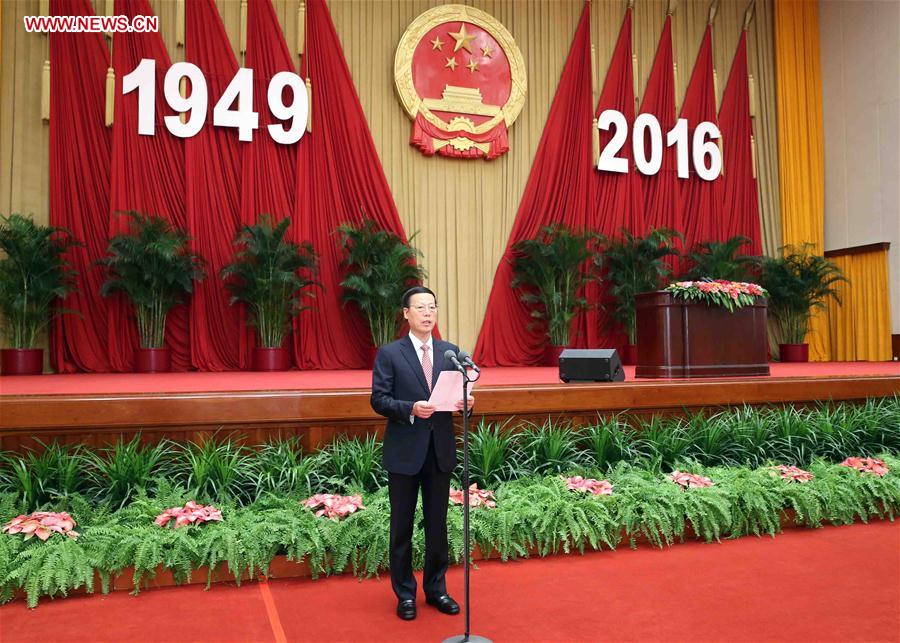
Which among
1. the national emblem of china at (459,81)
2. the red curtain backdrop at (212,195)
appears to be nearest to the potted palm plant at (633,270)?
the national emblem of china at (459,81)

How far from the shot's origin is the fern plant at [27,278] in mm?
7570

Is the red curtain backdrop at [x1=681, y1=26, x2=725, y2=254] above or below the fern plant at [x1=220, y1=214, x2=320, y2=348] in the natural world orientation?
above

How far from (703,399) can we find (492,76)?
646 cm

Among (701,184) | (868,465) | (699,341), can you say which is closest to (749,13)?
(701,184)

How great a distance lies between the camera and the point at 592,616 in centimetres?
266

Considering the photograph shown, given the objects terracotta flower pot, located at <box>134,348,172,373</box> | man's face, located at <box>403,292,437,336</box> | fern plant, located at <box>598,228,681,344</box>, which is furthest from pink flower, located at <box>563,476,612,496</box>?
fern plant, located at <box>598,228,681,344</box>

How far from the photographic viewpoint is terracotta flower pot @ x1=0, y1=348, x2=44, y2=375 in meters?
7.68

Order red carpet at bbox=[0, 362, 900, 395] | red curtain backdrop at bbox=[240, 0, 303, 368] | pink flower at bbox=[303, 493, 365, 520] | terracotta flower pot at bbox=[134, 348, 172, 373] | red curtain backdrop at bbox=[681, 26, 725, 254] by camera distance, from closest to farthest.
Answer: pink flower at bbox=[303, 493, 365, 520], red carpet at bbox=[0, 362, 900, 395], terracotta flower pot at bbox=[134, 348, 172, 373], red curtain backdrop at bbox=[240, 0, 303, 368], red curtain backdrop at bbox=[681, 26, 725, 254]

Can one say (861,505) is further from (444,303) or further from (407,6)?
(407,6)

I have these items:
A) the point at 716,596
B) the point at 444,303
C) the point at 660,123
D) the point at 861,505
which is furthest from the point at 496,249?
the point at 716,596

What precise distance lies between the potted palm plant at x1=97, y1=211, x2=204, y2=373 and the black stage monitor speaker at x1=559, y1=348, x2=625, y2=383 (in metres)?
4.38

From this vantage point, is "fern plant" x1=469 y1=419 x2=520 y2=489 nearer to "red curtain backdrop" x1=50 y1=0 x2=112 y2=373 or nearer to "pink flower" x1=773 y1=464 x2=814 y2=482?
"pink flower" x1=773 y1=464 x2=814 y2=482

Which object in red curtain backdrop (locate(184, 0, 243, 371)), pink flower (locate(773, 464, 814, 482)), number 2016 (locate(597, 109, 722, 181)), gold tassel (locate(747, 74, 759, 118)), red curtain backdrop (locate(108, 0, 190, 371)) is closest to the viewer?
pink flower (locate(773, 464, 814, 482))

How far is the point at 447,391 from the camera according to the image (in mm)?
2465
